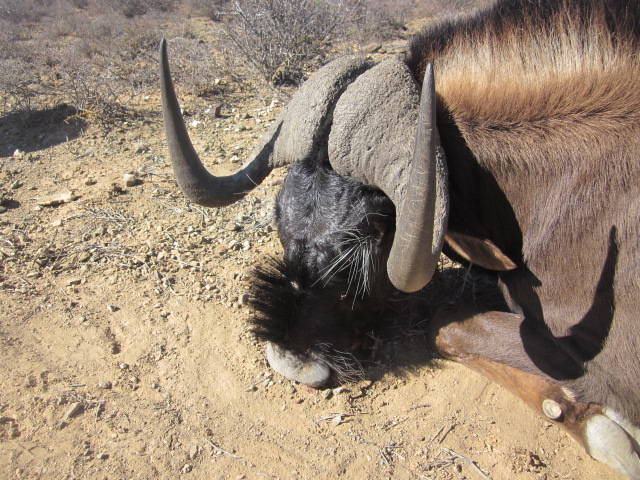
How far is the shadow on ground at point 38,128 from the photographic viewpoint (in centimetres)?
572

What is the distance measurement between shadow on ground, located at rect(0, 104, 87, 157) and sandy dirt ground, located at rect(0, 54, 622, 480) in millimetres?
1561

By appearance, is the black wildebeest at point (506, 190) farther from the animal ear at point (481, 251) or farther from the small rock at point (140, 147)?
the small rock at point (140, 147)

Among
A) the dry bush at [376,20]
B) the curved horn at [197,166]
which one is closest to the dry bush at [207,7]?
the dry bush at [376,20]

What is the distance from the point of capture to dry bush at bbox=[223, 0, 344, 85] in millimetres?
6766

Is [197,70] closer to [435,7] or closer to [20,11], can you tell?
[435,7]

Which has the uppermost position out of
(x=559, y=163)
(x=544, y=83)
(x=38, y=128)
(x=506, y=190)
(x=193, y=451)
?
(x=544, y=83)

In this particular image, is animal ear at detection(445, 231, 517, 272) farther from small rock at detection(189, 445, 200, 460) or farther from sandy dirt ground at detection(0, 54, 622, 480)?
small rock at detection(189, 445, 200, 460)

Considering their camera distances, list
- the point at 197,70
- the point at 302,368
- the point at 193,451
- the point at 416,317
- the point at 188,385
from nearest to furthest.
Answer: the point at 193,451
the point at 302,368
the point at 188,385
the point at 416,317
the point at 197,70

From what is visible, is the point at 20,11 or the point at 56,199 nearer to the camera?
the point at 56,199

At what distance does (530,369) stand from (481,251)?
32.4 inches

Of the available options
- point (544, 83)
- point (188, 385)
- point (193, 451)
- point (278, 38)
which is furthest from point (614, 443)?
point (278, 38)

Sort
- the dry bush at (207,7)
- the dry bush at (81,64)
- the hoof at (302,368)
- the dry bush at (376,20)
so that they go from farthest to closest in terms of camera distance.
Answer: the dry bush at (207,7) → the dry bush at (376,20) → the dry bush at (81,64) → the hoof at (302,368)

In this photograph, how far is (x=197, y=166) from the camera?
274cm

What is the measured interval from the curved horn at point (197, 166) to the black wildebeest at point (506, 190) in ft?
0.04
